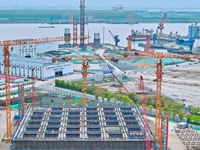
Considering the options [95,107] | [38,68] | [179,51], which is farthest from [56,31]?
[95,107]

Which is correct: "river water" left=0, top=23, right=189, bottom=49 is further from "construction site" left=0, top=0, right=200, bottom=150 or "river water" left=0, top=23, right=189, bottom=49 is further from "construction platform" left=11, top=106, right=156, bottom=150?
"construction platform" left=11, top=106, right=156, bottom=150

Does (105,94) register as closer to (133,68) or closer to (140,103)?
(140,103)

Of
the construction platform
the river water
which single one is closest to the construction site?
the construction platform

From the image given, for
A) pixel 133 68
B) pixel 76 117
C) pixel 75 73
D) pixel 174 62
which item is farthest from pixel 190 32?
pixel 76 117

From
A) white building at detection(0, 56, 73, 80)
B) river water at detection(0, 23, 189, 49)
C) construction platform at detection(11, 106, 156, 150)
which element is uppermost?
river water at detection(0, 23, 189, 49)

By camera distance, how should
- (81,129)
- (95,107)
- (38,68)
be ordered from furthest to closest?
(38,68), (95,107), (81,129)

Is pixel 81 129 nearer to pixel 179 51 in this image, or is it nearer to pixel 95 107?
pixel 95 107

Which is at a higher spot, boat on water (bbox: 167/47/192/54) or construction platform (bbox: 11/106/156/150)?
boat on water (bbox: 167/47/192/54)

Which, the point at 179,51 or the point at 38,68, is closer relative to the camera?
the point at 38,68
